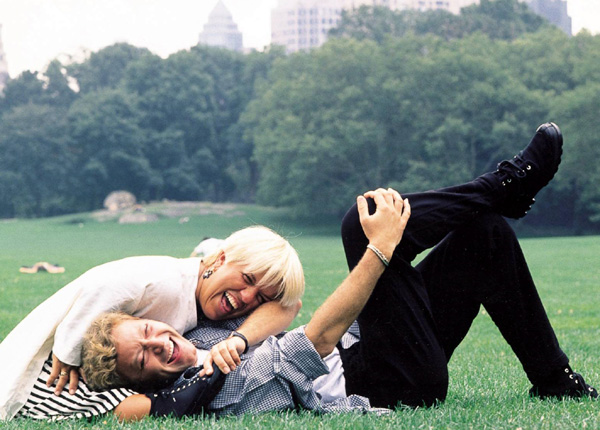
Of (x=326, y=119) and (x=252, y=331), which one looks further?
(x=326, y=119)

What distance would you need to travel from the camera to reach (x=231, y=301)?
4027mm

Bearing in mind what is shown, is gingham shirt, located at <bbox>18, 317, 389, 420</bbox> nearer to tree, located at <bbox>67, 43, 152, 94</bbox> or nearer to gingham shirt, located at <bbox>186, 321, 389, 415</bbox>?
gingham shirt, located at <bbox>186, 321, 389, 415</bbox>

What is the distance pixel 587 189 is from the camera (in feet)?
143

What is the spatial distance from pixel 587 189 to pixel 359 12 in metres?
30.5

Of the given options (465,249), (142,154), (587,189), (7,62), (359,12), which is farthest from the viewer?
(7,62)

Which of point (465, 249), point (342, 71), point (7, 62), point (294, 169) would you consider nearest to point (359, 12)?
point (342, 71)

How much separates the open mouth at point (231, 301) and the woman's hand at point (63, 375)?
2.41 ft

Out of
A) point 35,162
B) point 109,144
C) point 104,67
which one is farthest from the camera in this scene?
point 104,67

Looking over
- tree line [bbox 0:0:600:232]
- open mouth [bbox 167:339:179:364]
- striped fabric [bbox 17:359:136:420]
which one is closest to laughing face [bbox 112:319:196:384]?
open mouth [bbox 167:339:179:364]

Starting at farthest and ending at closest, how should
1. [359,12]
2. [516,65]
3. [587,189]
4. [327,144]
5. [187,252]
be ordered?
[359,12] < [516,65] < [327,144] < [587,189] < [187,252]

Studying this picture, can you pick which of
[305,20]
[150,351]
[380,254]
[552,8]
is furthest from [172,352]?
[305,20]

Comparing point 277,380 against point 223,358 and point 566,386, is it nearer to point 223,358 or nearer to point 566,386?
point 223,358

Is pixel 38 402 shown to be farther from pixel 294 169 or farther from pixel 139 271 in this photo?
pixel 294 169

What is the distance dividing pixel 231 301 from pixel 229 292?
0.05m
